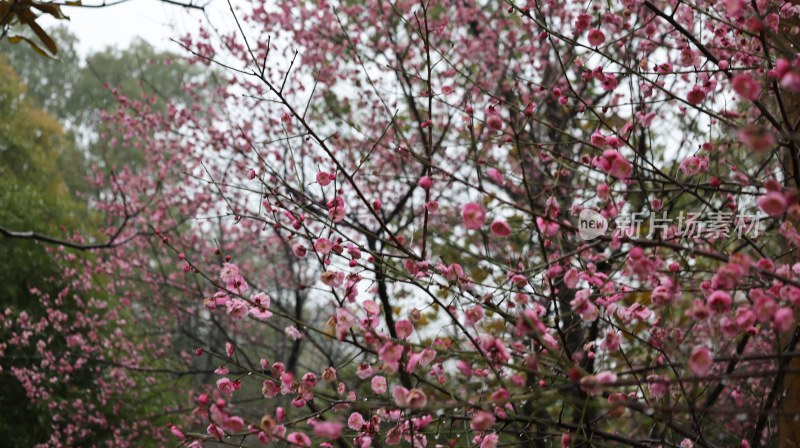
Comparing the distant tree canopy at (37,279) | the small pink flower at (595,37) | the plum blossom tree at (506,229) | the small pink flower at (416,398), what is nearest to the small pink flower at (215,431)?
the plum blossom tree at (506,229)

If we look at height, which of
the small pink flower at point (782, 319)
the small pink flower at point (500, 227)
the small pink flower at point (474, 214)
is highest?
the small pink flower at point (474, 214)

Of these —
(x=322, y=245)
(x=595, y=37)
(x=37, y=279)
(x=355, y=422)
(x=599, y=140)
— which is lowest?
(x=355, y=422)

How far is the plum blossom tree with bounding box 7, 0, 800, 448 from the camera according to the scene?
4.79ft

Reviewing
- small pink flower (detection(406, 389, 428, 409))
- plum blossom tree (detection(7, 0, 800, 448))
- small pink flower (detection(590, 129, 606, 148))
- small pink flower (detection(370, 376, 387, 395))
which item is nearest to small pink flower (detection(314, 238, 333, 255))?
plum blossom tree (detection(7, 0, 800, 448))

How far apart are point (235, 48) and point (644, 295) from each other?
14.2 ft

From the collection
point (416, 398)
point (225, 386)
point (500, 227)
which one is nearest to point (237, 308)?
point (225, 386)

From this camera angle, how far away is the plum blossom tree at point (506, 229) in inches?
57.5

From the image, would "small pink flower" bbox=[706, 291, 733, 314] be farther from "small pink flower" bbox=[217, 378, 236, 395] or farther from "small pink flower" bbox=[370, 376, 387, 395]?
"small pink flower" bbox=[217, 378, 236, 395]

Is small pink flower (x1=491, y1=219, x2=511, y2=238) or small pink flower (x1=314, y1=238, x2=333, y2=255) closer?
small pink flower (x1=491, y1=219, x2=511, y2=238)

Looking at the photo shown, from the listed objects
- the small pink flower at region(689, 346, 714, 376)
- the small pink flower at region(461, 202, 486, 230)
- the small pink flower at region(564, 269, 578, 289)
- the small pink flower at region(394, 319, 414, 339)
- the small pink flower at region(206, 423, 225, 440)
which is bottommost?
the small pink flower at region(689, 346, 714, 376)

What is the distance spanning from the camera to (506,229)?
147cm

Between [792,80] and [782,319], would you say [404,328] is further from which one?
[792,80]
